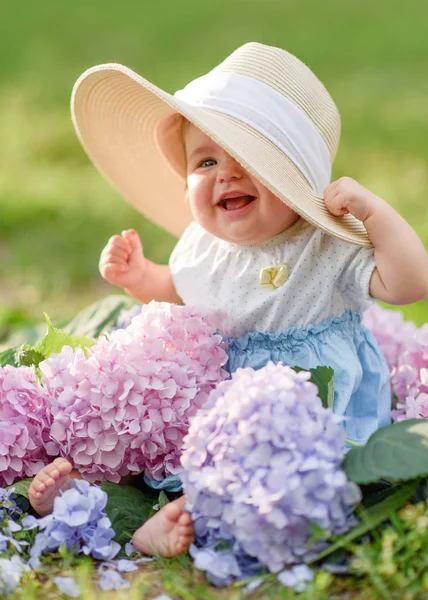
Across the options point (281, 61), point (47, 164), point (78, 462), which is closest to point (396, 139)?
point (47, 164)

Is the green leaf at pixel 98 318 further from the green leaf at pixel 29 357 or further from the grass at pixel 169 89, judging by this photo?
the green leaf at pixel 29 357

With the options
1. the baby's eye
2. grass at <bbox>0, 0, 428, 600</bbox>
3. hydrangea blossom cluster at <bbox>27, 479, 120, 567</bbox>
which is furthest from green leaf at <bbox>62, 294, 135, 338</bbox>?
hydrangea blossom cluster at <bbox>27, 479, 120, 567</bbox>

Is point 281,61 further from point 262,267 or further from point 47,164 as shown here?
point 47,164

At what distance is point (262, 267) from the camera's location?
241cm

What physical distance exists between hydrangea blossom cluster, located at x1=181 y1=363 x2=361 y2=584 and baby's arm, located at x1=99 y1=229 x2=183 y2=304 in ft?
3.08

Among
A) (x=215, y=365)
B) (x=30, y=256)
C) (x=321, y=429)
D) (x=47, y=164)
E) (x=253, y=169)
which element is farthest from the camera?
(x=47, y=164)

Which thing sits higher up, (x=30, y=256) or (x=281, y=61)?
(x=281, y=61)

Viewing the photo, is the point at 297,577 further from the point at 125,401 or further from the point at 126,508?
the point at 125,401

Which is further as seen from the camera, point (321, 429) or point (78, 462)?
point (78, 462)

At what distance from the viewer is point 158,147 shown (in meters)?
2.66

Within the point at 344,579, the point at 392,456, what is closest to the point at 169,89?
the point at 392,456

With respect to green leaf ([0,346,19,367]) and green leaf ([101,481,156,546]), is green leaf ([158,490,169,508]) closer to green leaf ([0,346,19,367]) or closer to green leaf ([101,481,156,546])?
green leaf ([101,481,156,546])

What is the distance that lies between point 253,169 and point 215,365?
53 cm

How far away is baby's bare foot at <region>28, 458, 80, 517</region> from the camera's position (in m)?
2.03
